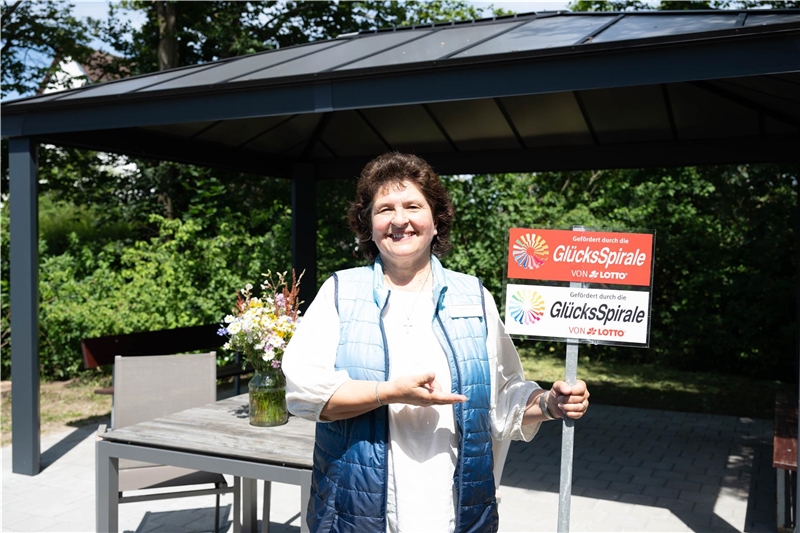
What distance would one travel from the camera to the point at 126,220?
12.7 metres

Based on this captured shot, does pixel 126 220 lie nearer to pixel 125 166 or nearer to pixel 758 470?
pixel 125 166

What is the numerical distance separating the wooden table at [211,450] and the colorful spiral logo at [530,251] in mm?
1418

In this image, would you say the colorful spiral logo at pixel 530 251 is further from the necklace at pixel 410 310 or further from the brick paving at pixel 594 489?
the brick paving at pixel 594 489

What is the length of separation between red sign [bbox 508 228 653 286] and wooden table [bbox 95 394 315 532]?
143cm

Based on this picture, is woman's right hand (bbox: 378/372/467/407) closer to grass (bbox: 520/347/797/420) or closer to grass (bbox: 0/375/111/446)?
grass (bbox: 0/375/111/446)

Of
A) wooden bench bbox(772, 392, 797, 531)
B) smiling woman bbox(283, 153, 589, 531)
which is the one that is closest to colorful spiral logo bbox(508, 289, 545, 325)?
smiling woman bbox(283, 153, 589, 531)

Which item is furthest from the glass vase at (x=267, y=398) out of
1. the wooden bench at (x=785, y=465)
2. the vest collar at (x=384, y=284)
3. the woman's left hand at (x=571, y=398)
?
the wooden bench at (x=785, y=465)

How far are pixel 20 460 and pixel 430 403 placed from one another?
514cm

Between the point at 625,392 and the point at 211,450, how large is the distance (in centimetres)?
736

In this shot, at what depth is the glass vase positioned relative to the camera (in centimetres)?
368

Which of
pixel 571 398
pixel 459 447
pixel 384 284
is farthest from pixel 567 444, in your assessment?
pixel 384 284

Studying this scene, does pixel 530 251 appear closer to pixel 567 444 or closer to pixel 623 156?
pixel 567 444

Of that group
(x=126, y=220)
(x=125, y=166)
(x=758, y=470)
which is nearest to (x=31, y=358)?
(x=758, y=470)

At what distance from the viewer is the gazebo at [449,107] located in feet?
14.0
